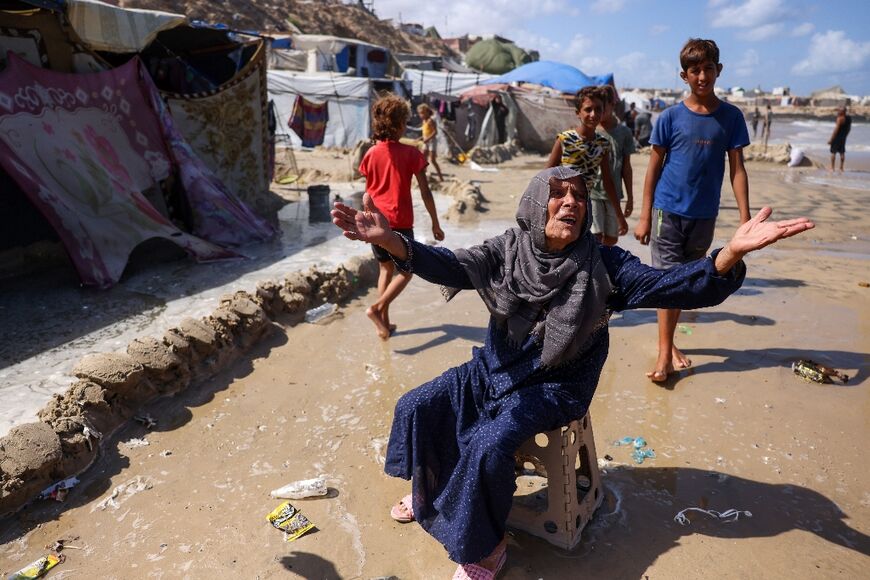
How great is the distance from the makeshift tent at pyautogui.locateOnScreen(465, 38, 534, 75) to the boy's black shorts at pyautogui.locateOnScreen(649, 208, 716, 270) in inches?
1367

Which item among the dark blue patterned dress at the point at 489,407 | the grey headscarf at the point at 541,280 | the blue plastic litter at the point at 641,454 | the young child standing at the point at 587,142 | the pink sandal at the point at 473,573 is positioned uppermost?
the young child standing at the point at 587,142

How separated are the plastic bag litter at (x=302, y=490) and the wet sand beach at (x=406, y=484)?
0.14ft

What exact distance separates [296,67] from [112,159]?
1830 centimetres

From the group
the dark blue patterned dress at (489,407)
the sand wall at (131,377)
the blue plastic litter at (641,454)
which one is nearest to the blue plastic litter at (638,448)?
the blue plastic litter at (641,454)

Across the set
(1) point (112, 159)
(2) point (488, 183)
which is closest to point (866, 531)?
(1) point (112, 159)

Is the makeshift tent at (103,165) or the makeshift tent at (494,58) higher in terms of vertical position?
the makeshift tent at (494,58)

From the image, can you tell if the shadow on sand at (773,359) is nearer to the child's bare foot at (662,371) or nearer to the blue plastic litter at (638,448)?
the child's bare foot at (662,371)

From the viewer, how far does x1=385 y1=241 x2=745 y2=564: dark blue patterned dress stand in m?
2.00

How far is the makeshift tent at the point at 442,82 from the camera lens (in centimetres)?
Answer: 2217

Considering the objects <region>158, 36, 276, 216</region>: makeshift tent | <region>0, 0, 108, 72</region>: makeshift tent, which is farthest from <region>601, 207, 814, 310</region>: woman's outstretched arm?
<region>158, 36, 276, 216</region>: makeshift tent

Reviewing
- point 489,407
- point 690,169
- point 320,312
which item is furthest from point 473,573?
point 320,312

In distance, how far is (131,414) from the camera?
3246 mm

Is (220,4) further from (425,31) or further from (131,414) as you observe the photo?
(131,414)

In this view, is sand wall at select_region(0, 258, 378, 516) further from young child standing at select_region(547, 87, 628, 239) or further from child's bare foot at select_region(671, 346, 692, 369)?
child's bare foot at select_region(671, 346, 692, 369)
